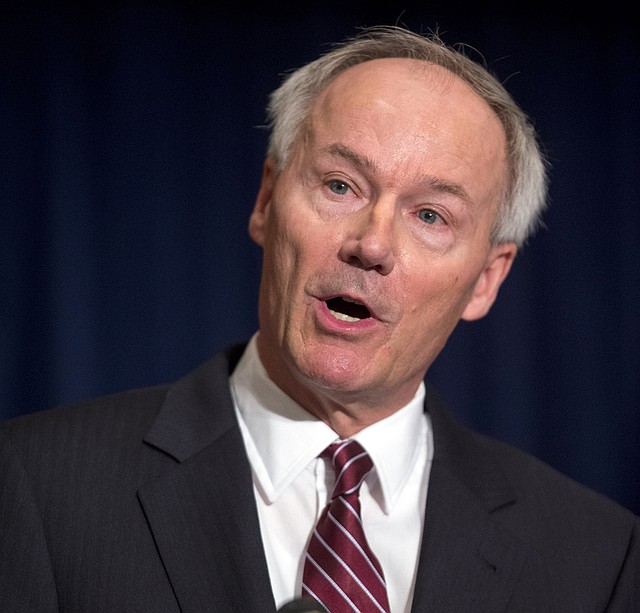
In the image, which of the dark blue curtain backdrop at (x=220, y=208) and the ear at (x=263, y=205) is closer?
the ear at (x=263, y=205)

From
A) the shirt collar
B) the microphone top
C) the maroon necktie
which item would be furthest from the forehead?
the microphone top

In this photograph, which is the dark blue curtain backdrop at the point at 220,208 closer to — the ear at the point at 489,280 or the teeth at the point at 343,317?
the ear at the point at 489,280

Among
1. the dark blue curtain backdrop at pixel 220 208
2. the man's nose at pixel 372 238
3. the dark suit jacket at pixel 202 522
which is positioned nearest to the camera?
the dark suit jacket at pixel 202 522

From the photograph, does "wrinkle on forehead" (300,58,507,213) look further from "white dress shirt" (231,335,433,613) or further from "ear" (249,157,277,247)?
"white dress shirt" (231,335,433,613)

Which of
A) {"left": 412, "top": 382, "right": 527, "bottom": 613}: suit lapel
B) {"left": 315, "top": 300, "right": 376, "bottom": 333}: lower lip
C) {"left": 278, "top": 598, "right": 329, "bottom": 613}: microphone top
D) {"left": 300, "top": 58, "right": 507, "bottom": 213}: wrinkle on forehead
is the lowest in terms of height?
{"left": 412, "top": 382, "right": 527, "bottom": 613}: suit lapel

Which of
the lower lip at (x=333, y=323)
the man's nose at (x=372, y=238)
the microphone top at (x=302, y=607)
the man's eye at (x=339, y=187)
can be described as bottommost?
the microphone top at (x=302, y=607)

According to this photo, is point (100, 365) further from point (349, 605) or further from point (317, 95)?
point (349, 605)

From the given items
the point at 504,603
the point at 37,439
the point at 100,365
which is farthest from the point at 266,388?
the point at 100,365

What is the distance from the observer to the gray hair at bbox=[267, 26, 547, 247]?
6.29ft

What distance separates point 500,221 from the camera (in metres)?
1.96

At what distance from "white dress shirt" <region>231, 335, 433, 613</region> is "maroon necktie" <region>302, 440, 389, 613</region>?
0.04 metres

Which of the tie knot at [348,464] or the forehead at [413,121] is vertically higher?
the forehead at [413,121]

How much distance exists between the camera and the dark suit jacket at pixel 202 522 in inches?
60.6

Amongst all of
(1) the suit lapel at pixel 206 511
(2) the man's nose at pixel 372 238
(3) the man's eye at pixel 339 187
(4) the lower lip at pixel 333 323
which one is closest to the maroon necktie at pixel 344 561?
(1) the suit lapel at pixel 206 511
